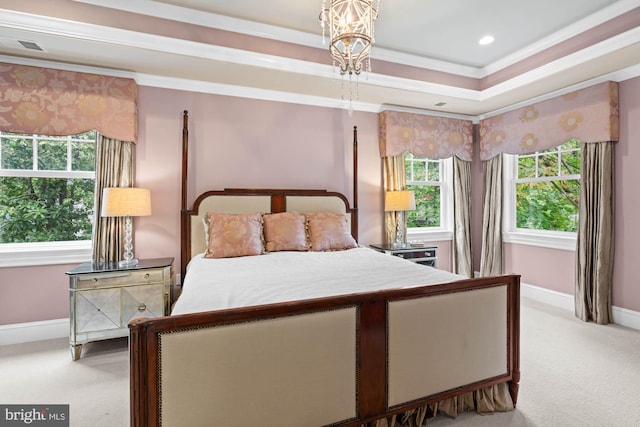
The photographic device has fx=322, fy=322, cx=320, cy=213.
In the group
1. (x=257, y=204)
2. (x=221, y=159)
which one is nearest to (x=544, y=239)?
(x=257, y=204)

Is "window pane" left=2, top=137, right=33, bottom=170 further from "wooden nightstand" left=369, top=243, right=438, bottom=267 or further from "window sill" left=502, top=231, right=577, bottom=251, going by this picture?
"window sill" left=502, top=231, right=577, bottom=251

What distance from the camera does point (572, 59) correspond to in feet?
10.3

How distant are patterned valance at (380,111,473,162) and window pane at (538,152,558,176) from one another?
0.92m

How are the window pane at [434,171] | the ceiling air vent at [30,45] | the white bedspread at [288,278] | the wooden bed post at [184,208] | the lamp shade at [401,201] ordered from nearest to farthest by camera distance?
1. the white bedspread at [288,278]
2. the ceiling air vent at [30,45]
3. the wooden bed post at [184,208]
4. the lamp shade at [401,201]
5. the window pane at [434,171]

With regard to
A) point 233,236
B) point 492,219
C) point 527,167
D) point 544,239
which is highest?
point 527,167

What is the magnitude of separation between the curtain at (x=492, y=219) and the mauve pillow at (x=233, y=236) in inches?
132

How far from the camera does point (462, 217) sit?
4809 mm

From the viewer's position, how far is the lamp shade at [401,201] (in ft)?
13.5

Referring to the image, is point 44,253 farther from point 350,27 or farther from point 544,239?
point 544,239

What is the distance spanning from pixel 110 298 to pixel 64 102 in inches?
75.0

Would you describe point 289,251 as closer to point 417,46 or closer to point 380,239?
point 380,239

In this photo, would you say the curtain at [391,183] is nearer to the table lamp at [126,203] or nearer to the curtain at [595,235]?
the curtain at [595,235]

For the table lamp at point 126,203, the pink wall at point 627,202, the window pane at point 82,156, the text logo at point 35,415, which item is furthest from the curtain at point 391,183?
the text logo at point 35,415

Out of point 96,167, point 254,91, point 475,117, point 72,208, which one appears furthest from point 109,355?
point 475,117
